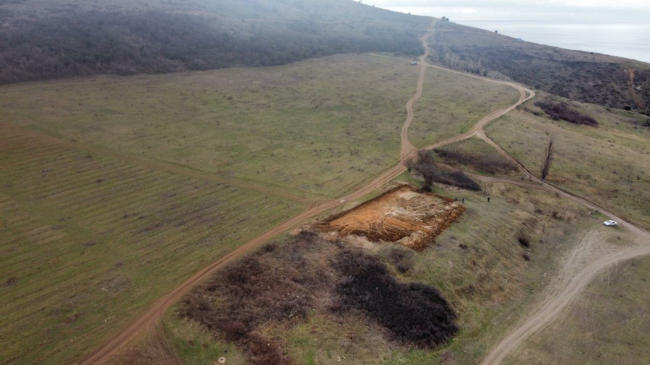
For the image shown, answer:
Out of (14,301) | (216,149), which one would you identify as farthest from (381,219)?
(14,301)

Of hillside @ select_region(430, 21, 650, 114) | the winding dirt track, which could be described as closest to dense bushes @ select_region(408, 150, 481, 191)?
the winding dirt track

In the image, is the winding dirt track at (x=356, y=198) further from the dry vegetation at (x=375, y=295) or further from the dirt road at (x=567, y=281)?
the dry vegetation at (x=375, y=295)

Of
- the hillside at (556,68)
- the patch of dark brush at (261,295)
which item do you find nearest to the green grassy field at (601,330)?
the patch of dark brush at (261,295)

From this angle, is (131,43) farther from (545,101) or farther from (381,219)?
(545,101)

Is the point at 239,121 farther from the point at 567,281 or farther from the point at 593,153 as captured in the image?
the point at 593,153

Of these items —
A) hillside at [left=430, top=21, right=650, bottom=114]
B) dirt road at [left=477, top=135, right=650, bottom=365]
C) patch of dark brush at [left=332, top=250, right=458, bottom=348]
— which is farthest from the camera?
hillside at [left=430, top=21, right=650, bottom=114]

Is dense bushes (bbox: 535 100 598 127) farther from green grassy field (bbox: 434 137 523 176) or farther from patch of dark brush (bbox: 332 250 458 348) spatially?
patch of dark brush (bbox: 332 250 458 348)
